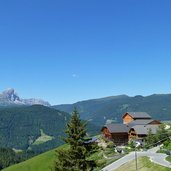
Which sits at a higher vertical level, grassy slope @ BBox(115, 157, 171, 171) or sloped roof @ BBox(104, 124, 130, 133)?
sloped roof @ BBox(104, 124, 130, 133)

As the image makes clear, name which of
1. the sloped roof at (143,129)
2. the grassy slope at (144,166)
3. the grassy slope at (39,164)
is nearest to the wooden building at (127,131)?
the sloped roof at (143,129)

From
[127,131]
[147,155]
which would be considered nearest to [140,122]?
[127,131]

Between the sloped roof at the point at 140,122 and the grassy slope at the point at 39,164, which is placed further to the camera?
the grassy slope at the point at 39,164

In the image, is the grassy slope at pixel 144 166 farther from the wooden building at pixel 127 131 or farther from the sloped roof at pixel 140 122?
the sloped roof at pixel 140 122

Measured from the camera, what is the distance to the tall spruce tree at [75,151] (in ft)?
180

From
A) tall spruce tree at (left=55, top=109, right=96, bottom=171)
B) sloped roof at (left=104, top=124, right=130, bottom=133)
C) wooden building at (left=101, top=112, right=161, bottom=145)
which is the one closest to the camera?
tall spruce tree at (left=55, top=109, right=96, bottom=171)

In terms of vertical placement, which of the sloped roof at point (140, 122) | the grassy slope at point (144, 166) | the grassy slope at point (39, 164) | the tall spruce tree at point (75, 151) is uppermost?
the sloped roof at point (140, 122)

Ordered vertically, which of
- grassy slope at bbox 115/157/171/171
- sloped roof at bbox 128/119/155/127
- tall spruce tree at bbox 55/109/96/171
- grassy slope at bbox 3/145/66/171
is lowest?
grassy slope at bbox 3/145/66/171

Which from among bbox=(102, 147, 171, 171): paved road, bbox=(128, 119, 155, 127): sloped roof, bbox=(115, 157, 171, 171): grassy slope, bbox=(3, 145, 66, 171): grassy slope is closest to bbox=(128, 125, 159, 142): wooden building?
bbox=(128, 119, 155, 127): sloped roof

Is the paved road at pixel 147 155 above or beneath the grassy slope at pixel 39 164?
above

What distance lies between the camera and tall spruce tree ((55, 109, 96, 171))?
55.0 meters

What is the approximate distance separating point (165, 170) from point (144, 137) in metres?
42.7

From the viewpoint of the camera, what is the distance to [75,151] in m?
54.7

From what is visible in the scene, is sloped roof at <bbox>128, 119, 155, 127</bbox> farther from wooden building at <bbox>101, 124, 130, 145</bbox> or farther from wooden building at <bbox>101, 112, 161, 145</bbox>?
wooden building at <bbox>101, 124, 130, 145</bbox>
